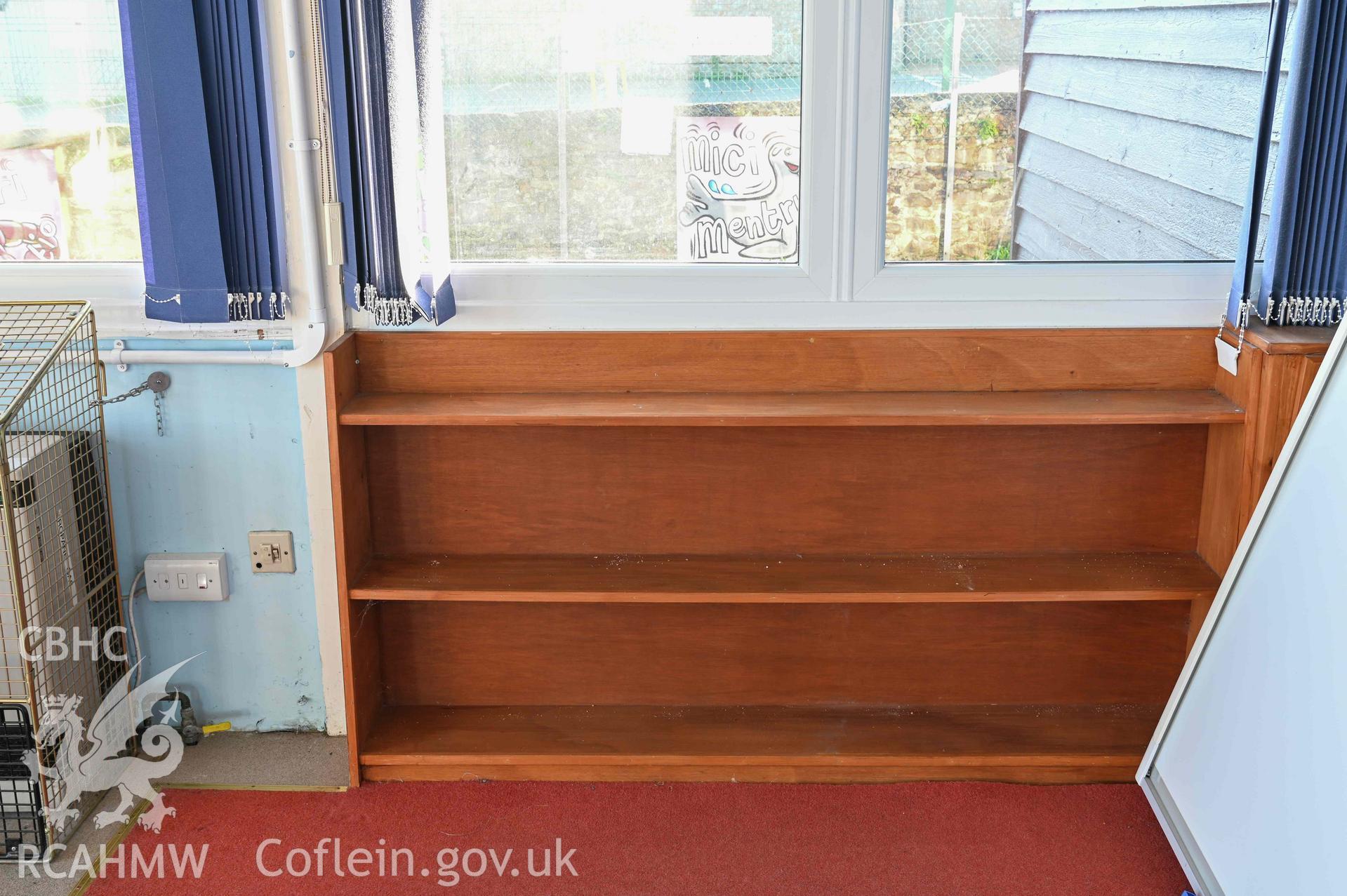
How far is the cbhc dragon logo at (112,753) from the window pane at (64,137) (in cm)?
95

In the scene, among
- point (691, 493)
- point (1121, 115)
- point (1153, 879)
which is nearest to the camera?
point (1153, 879)

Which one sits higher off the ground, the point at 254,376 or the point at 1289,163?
the point at 1289,163

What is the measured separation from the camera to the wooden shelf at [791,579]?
2355mm

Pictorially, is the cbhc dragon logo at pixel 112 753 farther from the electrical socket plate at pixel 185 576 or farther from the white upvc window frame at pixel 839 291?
the white upvc window frame at pixel 839 291

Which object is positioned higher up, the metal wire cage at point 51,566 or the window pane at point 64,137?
the window pane at point 64,137

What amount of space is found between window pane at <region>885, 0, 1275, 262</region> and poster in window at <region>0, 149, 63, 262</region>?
1.76 m

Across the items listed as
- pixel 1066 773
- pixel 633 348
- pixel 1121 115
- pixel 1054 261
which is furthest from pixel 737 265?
pixel 1066 773

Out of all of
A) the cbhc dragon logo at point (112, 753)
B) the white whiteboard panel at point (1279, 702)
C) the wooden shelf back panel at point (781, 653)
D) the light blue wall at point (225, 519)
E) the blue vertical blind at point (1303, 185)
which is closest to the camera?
the white whiteboard panel at point (1279, 702)

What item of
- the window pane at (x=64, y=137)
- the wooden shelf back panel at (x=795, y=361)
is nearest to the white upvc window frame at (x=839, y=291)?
the wooden shelf back panel at (x=795, y=361)

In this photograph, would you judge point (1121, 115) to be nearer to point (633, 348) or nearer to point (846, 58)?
point (846, 58)

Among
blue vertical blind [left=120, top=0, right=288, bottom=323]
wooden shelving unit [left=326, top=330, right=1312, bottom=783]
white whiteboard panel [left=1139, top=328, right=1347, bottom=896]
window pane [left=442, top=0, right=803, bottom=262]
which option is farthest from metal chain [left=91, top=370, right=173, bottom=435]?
white whiteboard panel [left=1139, top=328, right=1347, bottom=896]

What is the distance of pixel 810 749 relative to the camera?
98.1 inches

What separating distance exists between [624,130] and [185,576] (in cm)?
137

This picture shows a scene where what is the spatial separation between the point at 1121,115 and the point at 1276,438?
2.37 feet
